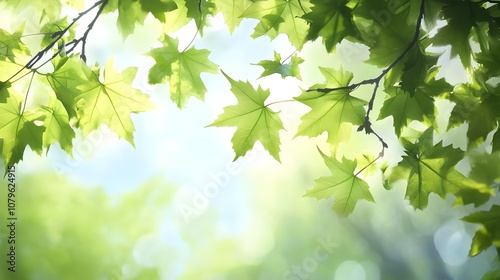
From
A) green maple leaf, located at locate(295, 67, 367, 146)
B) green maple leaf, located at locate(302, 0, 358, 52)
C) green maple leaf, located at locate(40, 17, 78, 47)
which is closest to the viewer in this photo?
green maple leaf, located at locate(302, 0, 358, 52)

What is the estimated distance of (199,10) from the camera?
2.75 feet

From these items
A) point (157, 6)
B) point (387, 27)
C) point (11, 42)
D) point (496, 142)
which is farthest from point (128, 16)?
point (496, 142)

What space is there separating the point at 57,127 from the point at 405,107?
69 cm

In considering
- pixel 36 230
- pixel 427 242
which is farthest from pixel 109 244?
pixel 427 242

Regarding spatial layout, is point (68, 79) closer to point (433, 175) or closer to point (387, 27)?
point (387, 27)

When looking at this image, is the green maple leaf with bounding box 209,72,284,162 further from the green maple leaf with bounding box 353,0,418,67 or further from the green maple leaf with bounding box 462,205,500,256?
the green maple leaf with bounding box 462,205,500,256

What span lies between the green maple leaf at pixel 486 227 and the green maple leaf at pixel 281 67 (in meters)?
0.40

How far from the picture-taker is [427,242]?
18.5 feet

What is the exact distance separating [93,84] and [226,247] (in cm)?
493

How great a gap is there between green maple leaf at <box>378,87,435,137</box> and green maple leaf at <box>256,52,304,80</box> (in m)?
0.18

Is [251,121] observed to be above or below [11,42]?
below

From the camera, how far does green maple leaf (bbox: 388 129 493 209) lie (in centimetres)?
77

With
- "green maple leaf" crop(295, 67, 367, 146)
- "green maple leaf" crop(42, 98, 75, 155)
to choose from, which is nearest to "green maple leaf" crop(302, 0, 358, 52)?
"green maple leaf" crop(295, 67, 367, 146)

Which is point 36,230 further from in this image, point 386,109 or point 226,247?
point 386,109
